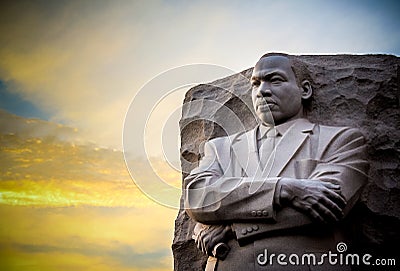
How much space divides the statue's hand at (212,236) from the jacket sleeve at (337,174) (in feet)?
0.42

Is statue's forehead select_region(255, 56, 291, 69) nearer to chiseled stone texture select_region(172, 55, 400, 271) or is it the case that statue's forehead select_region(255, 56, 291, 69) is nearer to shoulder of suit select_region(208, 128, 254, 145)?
chiseled stone texture select_region(172, 55, 400, 271)

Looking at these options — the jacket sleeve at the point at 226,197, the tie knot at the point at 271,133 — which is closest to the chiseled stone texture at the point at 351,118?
the tie knot at the point at 271,133

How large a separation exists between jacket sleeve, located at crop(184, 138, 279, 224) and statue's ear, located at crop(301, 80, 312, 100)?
1.11m

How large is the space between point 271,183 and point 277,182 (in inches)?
2.0

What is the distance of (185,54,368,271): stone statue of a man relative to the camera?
4941 millimetres

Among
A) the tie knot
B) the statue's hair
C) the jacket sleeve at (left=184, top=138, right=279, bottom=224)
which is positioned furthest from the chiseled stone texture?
the jacket sleeve at (left=184, top=138, right=279, bottom=224)

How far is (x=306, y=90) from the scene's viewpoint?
5910mm

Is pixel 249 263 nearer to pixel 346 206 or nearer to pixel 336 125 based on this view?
pixel 346 206

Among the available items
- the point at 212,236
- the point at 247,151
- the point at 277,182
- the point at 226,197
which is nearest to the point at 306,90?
the point at 247,151

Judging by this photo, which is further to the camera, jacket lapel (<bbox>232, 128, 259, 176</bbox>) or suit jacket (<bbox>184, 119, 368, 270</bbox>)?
jacket lapel (<bbox>232, 128, 259, 176</bbox>)

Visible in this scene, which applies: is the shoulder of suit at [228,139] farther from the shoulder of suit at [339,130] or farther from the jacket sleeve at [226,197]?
the shoulder of suit at [339,130]

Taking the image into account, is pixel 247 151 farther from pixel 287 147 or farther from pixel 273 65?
pixel 273 65

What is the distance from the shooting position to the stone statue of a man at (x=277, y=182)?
4941 mm

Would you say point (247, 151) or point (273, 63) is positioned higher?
point (273, 63)
